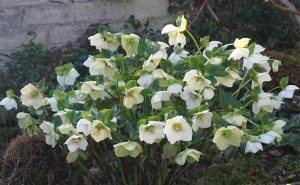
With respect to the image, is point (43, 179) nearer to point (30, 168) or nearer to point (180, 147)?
point (30, 168)

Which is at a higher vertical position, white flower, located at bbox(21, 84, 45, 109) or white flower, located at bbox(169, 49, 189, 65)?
white flower, located at bbox(169, 49, 189, 65)

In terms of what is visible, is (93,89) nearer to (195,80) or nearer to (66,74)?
(66,74)

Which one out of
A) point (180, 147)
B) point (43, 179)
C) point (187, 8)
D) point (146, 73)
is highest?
point (146, 73)

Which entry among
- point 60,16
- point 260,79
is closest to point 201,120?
point 260,79

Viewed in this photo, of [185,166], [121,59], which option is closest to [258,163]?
[185,166]

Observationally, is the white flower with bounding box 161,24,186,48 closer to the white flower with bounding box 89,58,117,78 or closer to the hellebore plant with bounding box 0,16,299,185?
the hellebore plant with bounding box 0,16,299,185

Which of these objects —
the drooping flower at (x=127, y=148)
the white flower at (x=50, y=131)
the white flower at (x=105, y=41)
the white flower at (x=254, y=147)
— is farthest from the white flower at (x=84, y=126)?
the white flower at (x=254, y=147)

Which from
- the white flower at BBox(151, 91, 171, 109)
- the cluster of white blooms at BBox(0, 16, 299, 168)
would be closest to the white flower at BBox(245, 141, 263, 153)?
the cluster of white blooms at BBox(0, 16, 299, 168)
